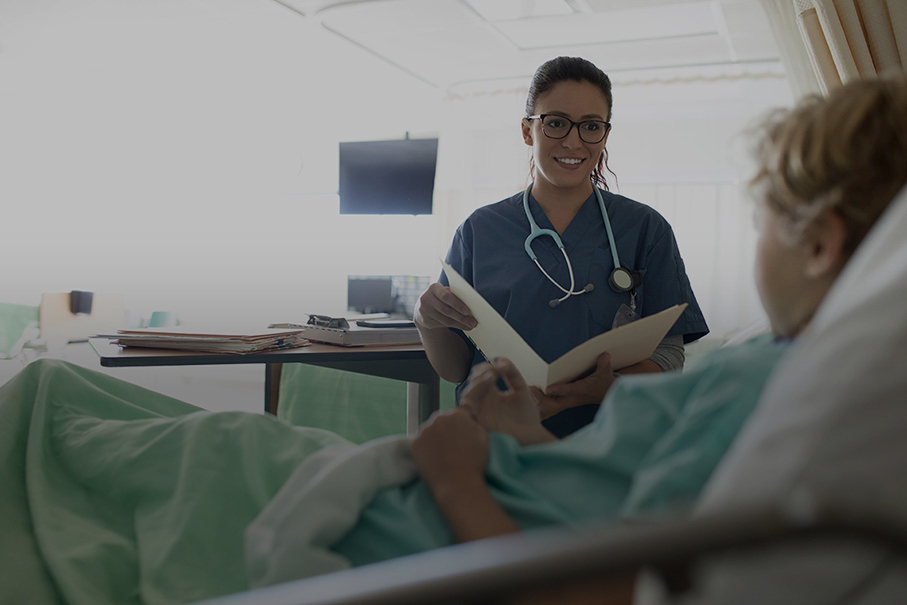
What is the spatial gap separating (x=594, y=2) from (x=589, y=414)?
2.69m

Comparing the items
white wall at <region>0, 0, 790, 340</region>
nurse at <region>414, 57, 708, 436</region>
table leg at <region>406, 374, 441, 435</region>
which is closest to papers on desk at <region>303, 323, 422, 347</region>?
table leg at <region>406, 374, 441, 435</region>

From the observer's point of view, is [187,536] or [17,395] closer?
[187,536]

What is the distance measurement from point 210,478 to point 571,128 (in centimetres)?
104

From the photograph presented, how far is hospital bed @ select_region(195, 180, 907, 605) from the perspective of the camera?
15.0 inches

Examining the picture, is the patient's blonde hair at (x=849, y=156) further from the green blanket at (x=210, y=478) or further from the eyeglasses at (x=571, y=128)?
the eyeglasses at (x=571, y=128)

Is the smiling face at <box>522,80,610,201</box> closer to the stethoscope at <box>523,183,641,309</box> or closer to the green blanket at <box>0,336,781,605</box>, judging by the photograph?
the stethoscope at <box>523,183,641,309</box>

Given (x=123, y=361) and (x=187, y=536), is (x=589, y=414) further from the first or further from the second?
(x=123, y=361)

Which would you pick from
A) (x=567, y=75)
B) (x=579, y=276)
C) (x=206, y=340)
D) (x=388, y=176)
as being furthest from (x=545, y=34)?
(x=206, y=340)

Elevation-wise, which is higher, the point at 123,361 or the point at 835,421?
the point at 123,361

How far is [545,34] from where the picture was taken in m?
4.10

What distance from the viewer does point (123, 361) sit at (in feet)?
→ 5.59

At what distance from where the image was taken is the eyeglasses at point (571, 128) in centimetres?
161

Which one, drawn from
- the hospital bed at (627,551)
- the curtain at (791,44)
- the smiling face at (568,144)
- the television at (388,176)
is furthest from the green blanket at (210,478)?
the television at (388,176)

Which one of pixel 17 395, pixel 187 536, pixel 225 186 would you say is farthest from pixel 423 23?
pixel 187 536
